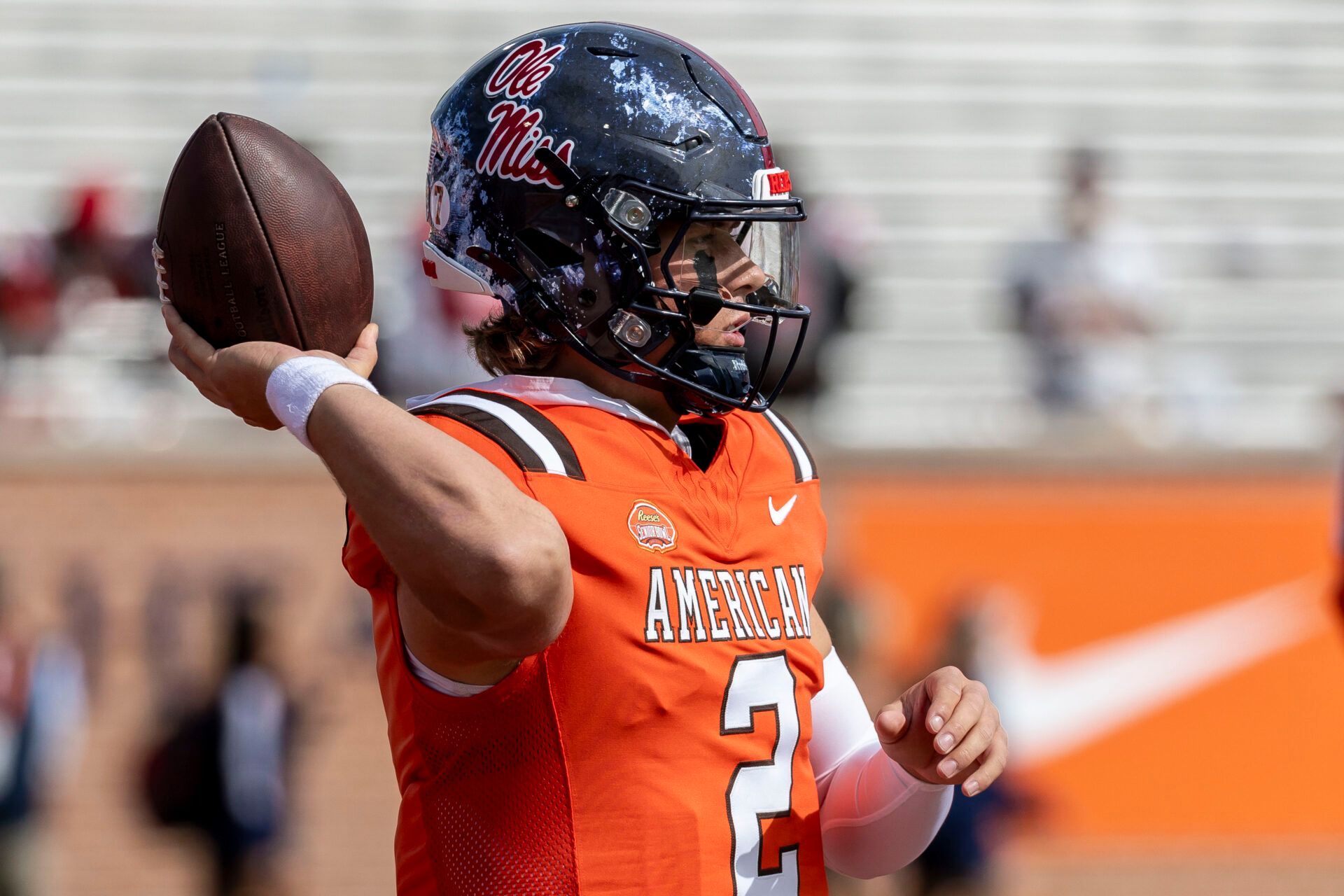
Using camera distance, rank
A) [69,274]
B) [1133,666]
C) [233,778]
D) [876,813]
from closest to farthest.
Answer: [876,813] → [233,778] → [1133,666] → [69,274]

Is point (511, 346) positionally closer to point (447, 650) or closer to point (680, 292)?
point (680, 292)

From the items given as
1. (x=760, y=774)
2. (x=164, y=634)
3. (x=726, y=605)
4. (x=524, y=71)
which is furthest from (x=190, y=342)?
(x=164, y=634)

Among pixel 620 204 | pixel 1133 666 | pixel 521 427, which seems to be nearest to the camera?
pixel 521 427

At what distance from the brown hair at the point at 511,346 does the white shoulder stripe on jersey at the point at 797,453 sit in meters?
0.35

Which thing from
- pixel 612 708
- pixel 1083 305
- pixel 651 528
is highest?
pixel 651 528

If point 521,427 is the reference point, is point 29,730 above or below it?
below

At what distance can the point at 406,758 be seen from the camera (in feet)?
7.04

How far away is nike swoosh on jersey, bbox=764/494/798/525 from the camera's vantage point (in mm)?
2307

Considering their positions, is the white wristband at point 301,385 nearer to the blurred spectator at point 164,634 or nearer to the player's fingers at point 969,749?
the player's fingers at point 969,749

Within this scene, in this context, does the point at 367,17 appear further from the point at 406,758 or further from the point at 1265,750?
the point at 406,758

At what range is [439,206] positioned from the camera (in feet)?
7.84

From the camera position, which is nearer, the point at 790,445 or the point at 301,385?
the point at 301,385

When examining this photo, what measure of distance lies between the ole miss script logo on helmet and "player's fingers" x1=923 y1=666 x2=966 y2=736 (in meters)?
0.75

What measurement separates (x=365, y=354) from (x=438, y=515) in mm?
404
